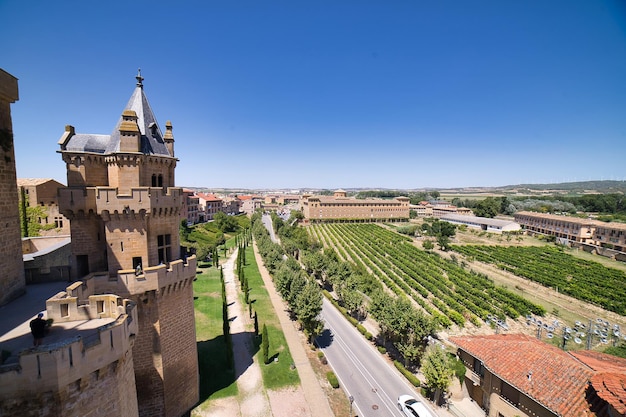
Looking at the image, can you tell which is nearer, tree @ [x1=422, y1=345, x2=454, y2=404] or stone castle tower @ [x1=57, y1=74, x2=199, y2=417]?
stone castle tower @ [x1=57, y1=74, x2=199, y2=417]

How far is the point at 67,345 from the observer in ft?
24.5

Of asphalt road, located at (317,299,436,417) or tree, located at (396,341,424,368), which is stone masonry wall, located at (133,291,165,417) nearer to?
asphalt road, located at (317,299,436,417)

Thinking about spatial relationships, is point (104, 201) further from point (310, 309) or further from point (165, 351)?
point (310, 309)

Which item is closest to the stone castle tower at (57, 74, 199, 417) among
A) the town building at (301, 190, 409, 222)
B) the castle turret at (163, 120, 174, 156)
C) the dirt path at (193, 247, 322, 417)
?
the castle turret at (163, 120, 174, 156)

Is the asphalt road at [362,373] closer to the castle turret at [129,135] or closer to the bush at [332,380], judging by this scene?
the bush at [332,380]

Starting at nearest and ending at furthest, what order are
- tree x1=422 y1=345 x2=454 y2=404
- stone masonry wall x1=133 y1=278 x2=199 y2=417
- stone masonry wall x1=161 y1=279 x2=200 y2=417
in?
stone masonry wall x1=133 y1=278 x2=199 y2=417 < stone masonry wall x1=161 y1=279 x2=200 y2=417 < tree x1=422 y1=345 x2=454 y2=404

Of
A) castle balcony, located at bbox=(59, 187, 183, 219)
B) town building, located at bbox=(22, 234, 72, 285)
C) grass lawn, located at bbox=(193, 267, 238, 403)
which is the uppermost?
castle balcony, located at bbox=(59, 187, 183, 219)

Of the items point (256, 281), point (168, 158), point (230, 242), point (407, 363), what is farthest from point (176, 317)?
point (230, 242)

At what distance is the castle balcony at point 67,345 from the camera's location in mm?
6980

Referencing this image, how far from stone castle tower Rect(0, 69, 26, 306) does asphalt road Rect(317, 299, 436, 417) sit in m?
A: 21.6

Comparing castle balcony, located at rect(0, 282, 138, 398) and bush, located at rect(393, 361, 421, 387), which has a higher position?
castle balcony, located at rect(0, 282, 138, 398)

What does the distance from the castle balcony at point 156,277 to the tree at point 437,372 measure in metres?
18.8

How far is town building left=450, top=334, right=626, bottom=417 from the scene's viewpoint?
14156mm

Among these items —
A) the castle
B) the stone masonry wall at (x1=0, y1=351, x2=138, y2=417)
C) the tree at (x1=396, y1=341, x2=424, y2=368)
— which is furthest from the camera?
the tree at (x1=396, y1=341, x2=424, y2=368)
